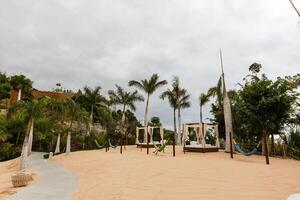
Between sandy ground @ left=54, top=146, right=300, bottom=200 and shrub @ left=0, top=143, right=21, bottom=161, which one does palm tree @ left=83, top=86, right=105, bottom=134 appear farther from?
sandy ground @ left=54, top=146, right=300, bottom=200

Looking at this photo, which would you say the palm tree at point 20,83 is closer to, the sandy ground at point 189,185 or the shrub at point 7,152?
the shrub at point 7,152

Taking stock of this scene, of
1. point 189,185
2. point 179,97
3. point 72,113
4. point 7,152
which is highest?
point 179,97

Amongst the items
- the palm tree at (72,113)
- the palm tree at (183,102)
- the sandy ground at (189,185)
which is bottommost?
the sandy ground at (189,185)

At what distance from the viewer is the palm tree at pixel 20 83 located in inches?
1134

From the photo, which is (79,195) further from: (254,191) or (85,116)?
(85,116)

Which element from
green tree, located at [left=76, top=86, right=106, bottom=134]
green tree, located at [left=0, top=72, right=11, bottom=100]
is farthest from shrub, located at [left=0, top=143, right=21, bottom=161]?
green tree, located at [left=76, top=86, right=106, bottom=134]

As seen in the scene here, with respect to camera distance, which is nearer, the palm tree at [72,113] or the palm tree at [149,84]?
the palm tree at [72,113]

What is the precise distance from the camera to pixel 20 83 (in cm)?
2891

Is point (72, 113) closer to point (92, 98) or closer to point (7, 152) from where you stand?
point (7, 152)

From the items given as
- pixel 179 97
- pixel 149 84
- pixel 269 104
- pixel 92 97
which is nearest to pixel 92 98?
pixel 92 97

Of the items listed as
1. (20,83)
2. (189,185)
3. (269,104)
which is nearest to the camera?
(189,185)

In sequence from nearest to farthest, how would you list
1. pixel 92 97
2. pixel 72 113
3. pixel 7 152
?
pixel 72 113 < pixel 7 152 < pixel 92 97

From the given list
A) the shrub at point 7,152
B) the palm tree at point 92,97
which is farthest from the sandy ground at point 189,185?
the palm tree at point 92,97

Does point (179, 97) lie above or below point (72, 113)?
above
